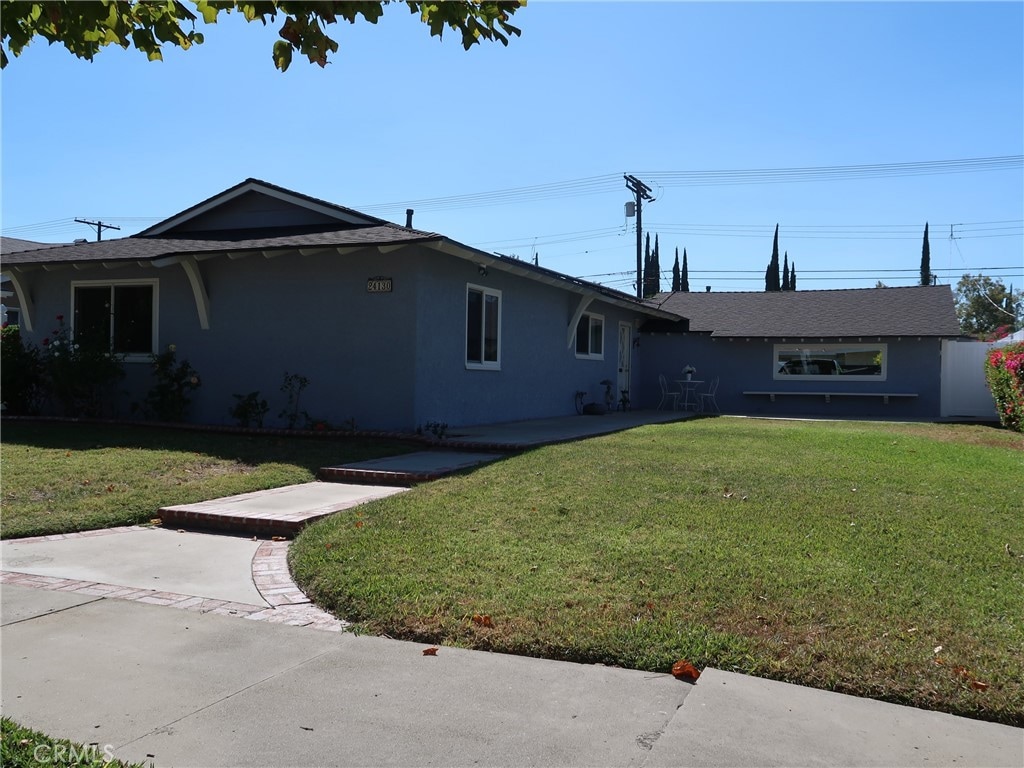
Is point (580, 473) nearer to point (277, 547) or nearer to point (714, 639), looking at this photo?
point (277, 547)

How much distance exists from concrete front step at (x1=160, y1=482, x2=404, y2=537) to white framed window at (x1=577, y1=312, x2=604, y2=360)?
418 inches

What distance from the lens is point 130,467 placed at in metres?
9.31

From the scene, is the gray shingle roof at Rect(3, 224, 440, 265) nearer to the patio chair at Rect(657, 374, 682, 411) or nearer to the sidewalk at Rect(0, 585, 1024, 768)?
the sidewalk at Rect(0, 585, 1024, 768)

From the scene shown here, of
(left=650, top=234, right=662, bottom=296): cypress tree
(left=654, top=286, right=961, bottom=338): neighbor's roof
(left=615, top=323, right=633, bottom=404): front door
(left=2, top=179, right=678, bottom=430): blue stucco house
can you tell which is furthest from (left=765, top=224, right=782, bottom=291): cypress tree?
(left=2, top=179, right=678, bottom=430): blue stucco house

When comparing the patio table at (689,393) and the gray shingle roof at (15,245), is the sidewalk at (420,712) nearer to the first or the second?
the patio table at (689,393)

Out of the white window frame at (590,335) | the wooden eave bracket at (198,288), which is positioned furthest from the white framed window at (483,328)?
the wooden eave bracket at (198,288)

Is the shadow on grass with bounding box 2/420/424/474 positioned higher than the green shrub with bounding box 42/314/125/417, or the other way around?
the green shrub with bounding box 42/314/125/417

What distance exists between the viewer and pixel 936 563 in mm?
5293

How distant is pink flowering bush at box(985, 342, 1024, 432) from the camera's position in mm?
14766

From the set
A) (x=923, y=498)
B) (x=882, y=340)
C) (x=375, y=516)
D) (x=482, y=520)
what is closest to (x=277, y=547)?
(x=375, y=516)

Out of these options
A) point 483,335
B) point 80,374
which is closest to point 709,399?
point 483,335

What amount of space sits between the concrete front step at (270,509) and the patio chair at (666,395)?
15.3 metres

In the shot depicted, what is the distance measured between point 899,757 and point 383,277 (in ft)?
33.5

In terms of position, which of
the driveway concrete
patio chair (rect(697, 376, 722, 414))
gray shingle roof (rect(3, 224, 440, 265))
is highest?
gray shingle roof (rect(3, 224, 440, 265))
